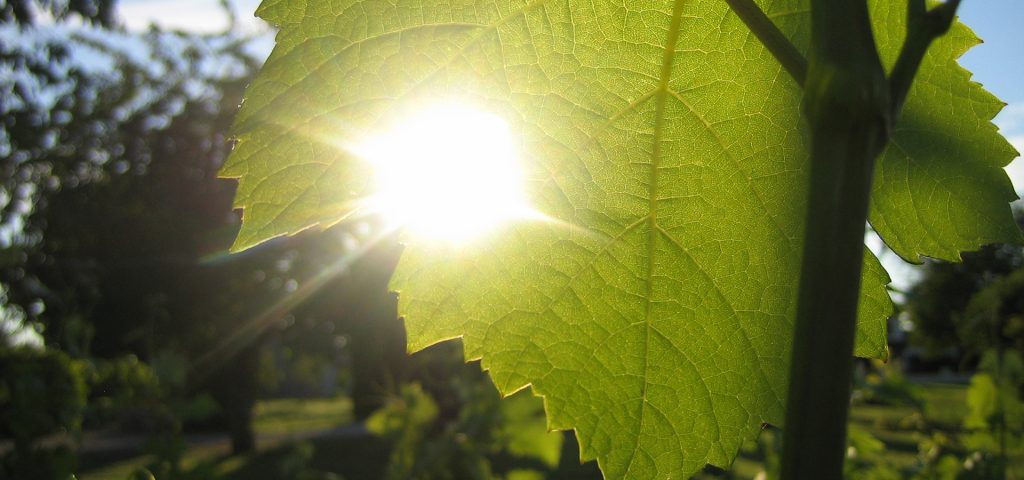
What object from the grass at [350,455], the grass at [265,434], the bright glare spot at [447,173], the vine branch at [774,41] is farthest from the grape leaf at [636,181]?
the grass at [265,434]

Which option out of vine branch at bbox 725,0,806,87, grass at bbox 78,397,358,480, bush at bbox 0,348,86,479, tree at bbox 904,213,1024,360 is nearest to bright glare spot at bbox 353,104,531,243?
vine branch at bbox 725,0,806,87

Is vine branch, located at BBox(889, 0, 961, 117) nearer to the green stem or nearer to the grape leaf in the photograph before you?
the green stem

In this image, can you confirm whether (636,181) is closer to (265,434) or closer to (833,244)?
(833,244)

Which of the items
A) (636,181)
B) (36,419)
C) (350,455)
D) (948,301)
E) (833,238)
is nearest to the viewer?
(833,238)

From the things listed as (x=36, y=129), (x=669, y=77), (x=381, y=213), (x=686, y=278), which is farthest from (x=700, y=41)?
(x=36, y=129)

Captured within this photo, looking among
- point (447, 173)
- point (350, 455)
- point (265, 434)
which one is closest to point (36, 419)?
point (447, 173)

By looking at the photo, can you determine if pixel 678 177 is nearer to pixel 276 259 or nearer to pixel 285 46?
pixel 285 46
